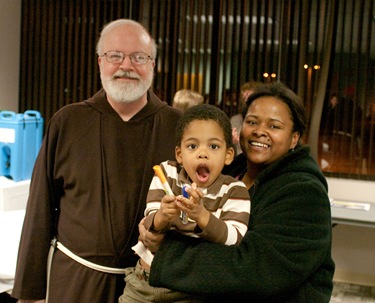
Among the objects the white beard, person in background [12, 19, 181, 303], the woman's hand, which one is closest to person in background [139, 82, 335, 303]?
the woman's hand

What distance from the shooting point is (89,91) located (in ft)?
17.3

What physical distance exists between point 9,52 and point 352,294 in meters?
3.81

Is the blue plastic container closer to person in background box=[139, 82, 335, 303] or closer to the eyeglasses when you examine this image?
the eyeglasses

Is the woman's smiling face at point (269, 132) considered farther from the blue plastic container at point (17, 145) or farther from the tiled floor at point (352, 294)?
the tiled floor at point (352, 294)

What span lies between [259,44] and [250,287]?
3734mm

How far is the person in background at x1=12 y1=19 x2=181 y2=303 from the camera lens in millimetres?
1772

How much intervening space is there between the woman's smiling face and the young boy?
0.12 meters

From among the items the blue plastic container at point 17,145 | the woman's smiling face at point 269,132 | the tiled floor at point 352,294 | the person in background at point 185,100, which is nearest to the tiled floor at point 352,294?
the tiled floor at point 352,294

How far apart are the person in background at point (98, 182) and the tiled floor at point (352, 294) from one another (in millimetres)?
2929

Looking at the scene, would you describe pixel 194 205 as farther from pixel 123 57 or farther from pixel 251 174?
pixel 123 57

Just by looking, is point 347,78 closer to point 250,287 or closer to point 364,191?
point 364,191

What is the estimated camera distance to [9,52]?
5.29 meters

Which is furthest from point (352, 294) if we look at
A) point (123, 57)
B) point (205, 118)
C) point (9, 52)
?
point (9, 52)

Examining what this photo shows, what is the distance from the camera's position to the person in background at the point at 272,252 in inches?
51.5
